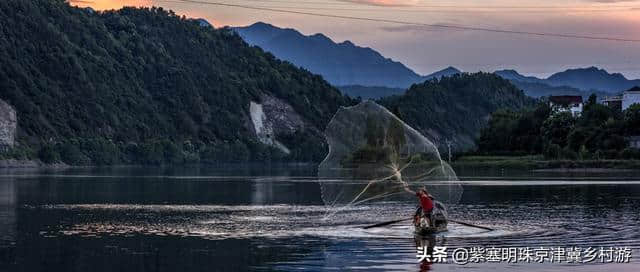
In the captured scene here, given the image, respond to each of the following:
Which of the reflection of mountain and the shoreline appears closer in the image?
the reflection of mountain

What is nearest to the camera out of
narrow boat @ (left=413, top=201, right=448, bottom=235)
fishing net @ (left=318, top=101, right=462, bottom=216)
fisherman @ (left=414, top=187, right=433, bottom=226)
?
fishing net @ (left=318, top=101, right=462, bottom=216)

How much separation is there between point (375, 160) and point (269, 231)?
6016 mm

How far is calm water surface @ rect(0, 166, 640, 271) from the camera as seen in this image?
38875 millimetres

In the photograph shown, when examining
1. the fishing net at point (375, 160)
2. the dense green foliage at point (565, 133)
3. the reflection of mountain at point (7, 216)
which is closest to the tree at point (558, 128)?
the dense green foliage at point (565, 133)

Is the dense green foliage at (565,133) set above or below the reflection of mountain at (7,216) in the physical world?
above

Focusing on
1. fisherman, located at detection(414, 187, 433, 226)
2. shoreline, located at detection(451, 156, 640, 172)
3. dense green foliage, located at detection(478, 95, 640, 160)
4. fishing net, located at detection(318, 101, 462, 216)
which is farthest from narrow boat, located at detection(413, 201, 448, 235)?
dense green foliage, located at detection(478, 95, 640, 160)

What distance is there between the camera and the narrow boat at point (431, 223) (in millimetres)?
48688

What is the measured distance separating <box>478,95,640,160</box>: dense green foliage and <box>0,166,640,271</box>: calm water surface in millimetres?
78117

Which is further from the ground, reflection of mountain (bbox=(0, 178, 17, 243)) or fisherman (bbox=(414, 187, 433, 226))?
fisherman (bbox=(414, 187, 433, 226))

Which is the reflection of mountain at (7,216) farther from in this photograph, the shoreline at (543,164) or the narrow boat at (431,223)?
the shoreline at (543,164)

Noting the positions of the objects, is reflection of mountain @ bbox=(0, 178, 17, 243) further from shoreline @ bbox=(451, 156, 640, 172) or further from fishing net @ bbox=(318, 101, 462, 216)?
shoreline @ bbox=(451, 156, 640, 172)

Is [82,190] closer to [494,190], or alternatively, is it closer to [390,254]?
[494,190]

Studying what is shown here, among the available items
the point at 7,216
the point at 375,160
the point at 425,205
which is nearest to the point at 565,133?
the point at 7,216

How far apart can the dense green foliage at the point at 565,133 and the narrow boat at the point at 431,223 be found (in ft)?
367
